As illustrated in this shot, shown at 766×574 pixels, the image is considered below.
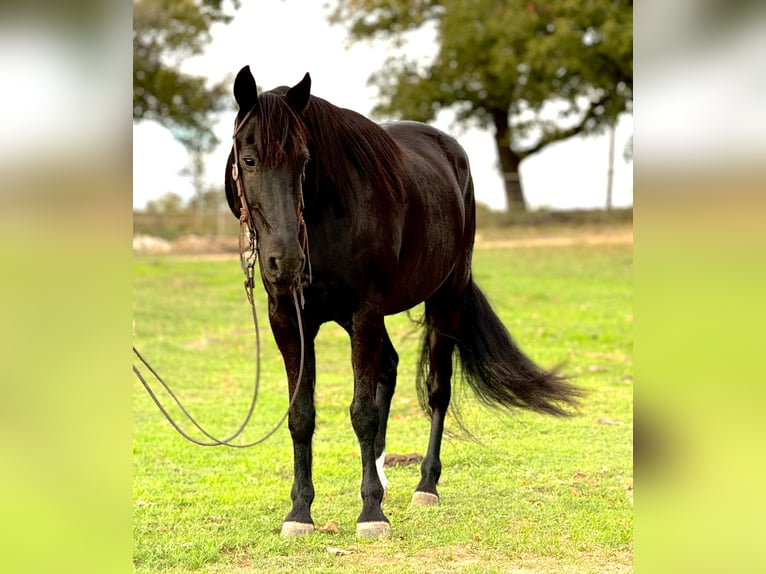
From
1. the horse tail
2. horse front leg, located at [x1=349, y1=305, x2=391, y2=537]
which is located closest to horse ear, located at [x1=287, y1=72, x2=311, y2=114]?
horse front leg, located at [x1=349, y1=305, x2=391, y2=537]

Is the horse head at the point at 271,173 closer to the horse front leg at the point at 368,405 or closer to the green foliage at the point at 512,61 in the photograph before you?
the horse front leg at the point at 368,405

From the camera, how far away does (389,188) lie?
4.96 meters

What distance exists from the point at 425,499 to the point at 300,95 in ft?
7.99

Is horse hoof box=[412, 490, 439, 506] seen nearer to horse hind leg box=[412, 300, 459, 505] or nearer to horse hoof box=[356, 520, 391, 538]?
horse hind leg box=[412, 300, 459, 505]

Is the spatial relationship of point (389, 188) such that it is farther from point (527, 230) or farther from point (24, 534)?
point (527, 230)

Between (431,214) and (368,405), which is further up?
(431,214)

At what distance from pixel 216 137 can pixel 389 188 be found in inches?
935

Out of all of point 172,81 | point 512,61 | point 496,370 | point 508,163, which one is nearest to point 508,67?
point 512,61

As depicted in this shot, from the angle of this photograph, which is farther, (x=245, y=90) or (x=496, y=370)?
(x=496, y=370)

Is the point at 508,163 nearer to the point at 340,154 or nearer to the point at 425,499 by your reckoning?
the point at 425,499

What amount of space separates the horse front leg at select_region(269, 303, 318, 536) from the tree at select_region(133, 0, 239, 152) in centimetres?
2296

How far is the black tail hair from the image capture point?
620cm

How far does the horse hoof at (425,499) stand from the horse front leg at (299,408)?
80 cm

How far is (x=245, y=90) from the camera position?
13.8 ft
